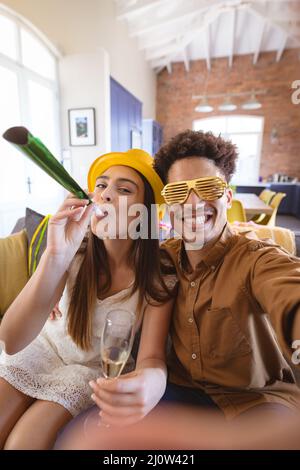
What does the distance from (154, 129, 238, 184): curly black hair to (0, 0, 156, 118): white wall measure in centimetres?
276

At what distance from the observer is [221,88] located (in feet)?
23.5

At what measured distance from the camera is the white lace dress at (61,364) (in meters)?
0.84

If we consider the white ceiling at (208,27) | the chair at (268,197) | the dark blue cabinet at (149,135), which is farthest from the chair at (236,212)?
the dark blue cabinet at (149,135)

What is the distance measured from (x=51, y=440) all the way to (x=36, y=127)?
3271 millimetres

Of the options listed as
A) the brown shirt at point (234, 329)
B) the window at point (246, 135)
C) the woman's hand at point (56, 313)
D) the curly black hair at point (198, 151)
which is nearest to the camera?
the brown shirt at point (234, 329)

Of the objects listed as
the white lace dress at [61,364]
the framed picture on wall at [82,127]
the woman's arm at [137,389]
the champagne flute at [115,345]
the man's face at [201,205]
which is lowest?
the white lace dress at [61,364]

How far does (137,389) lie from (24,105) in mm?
3281

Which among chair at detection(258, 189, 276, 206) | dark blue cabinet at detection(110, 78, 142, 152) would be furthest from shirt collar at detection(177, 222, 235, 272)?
dark blue cabinet at detection(110, 78, 142, 152)

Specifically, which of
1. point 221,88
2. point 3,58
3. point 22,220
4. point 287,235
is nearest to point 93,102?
point 3,58

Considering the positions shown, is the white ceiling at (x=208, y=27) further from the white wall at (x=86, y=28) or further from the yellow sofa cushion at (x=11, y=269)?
the yellow sofa cushion at (x=11, y=269)

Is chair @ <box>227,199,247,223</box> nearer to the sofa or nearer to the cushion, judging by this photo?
the sofa

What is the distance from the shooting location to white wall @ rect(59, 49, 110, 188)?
3352 mm

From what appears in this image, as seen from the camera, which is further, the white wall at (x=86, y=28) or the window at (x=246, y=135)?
the window at (x=246, y=135)

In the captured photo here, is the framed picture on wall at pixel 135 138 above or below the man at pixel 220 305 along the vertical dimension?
above
